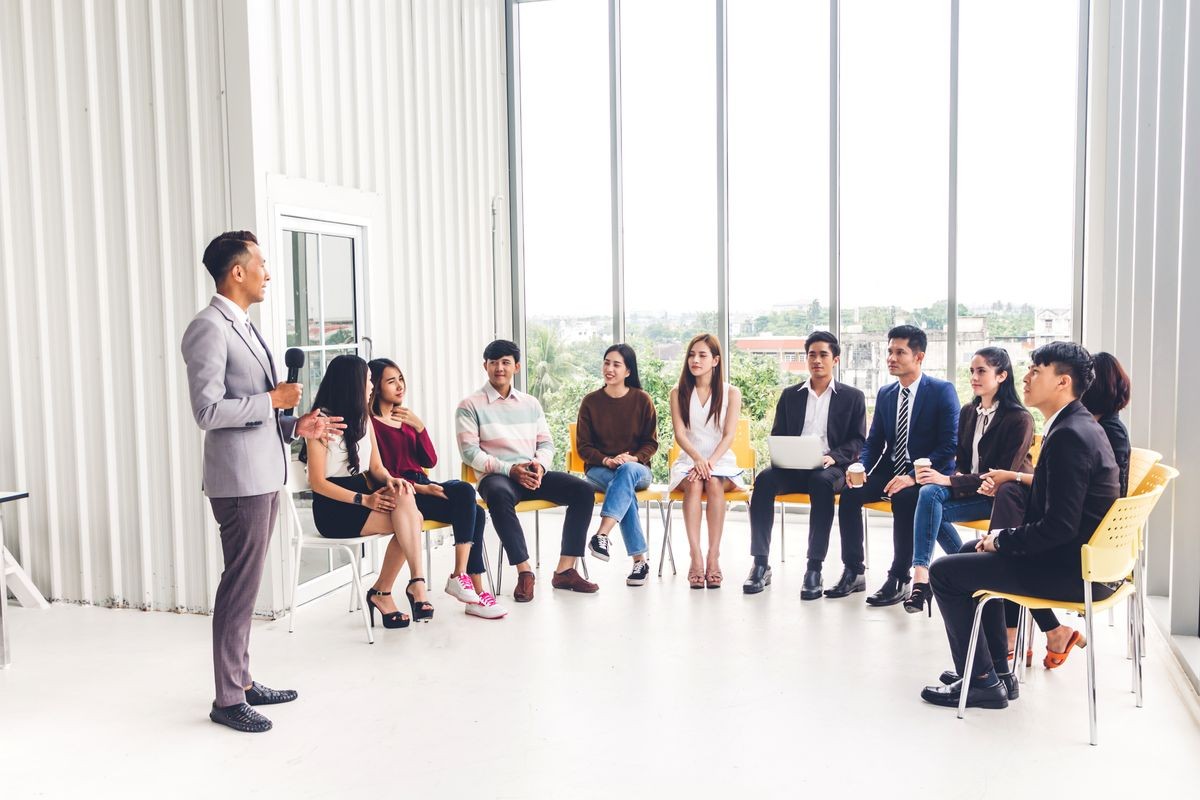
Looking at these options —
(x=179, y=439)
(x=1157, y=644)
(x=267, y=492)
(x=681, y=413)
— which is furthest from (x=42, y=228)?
(x=1157, y=644)

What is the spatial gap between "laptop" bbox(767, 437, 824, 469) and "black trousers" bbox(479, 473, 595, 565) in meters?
0.96

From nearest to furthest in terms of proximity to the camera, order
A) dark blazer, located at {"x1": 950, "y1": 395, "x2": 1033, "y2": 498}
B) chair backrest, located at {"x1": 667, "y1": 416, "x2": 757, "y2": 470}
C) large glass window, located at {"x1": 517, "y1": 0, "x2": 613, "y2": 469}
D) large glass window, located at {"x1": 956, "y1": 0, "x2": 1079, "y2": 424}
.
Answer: dark blazer, located at {"x1": 950, "y1": 395, "x2": 1033, "y2": 498}, chair backrest, located at {"x1": 667, "y1": 416, "x2": 757, "y2": 470}, large glass window, located at {"x1": 956, "y1": 0, "x2": 1079, "y2": 424}, large glass window, located at {"x1": 517, "y1": 0, "x2": 613, "y2": 469}

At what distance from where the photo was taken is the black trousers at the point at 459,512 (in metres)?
4.85

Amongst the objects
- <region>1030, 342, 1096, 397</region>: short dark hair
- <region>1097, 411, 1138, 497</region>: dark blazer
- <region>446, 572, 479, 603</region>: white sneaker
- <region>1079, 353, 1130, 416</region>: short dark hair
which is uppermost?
<region>1030, 342, 1096, 397</region>: short dark hair

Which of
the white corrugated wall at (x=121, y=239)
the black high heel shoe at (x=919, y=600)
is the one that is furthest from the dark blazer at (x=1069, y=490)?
the white corrugated wall at (x=121, y=239)

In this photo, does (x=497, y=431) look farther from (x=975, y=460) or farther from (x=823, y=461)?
(x=975, y=460)

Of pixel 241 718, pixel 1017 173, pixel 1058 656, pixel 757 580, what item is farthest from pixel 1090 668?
pixel 1017 173

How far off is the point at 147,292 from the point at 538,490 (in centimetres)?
208

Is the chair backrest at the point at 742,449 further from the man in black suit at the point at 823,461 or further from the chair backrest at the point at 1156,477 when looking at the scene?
the chair backrest at the point at 1156,477

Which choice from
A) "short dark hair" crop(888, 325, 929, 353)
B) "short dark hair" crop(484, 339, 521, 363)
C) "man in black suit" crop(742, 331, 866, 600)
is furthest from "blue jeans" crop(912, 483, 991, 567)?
"short dark hair" crop(484, 339, 521, 363)

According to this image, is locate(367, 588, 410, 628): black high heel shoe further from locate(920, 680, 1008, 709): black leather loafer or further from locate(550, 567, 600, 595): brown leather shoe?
locate(920, 680, 1008, 709): black leather loafer

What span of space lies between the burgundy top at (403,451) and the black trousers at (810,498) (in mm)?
1637

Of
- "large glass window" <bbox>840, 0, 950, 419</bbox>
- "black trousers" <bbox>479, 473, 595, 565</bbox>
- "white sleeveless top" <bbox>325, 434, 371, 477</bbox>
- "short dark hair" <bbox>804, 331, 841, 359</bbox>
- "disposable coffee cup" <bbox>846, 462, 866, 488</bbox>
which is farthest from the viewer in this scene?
"large glass window" <bbox>840, 0, 950, 419</bbox>

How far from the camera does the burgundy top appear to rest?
488cm
